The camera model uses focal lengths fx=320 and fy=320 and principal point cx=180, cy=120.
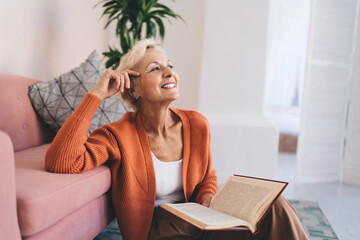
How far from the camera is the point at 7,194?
2.66ft

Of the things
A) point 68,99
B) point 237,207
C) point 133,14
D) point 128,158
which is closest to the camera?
point 237,207

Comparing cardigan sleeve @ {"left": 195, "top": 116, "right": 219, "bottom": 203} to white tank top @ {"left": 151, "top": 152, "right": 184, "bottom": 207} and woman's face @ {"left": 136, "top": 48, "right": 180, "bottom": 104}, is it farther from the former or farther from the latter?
woman's face @ {"left": 136, "top": 48, "right": 180, "bottom": 104}

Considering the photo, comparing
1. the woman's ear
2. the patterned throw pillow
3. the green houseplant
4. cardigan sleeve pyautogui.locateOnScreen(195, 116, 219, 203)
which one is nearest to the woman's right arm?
the woman's ear

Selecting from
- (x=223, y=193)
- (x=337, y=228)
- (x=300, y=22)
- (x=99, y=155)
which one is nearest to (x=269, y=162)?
(x=337, y=228)

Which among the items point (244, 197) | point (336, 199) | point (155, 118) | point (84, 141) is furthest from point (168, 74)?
point (336, 199)

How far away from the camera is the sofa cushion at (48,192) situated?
89 centimetres

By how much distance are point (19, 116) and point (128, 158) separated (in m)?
0.81

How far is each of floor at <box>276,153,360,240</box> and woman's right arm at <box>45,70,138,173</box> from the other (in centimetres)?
152

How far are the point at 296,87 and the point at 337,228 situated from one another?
306 cm

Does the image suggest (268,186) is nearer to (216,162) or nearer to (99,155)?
(99,155)

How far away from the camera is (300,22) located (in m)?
4.59

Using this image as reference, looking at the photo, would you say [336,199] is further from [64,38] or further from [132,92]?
[64,38]

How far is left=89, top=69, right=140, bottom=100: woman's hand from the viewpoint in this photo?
4.07ft

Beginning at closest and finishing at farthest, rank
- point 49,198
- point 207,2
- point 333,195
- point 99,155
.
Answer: point 49,198
point 99,155
point 333,195
point 207,2
